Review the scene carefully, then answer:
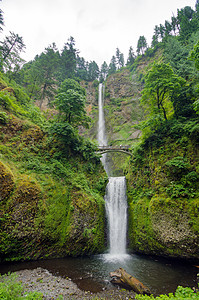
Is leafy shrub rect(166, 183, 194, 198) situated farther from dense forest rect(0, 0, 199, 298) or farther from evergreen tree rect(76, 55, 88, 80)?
evergreen tree rect(76, 55, 88, 80)

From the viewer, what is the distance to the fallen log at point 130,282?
21.5 feet

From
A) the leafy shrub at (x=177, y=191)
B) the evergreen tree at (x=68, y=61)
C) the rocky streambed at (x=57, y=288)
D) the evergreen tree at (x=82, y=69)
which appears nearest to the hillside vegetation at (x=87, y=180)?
the leafy shrub at (x=177, y=191)

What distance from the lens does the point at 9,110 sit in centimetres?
1295

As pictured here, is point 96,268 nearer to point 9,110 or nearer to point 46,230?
point 46,230

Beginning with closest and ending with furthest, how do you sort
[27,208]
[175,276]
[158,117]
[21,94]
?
[175,276] < [27,208] < [158,117] < [21,94]

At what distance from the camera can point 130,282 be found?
6.93 metres

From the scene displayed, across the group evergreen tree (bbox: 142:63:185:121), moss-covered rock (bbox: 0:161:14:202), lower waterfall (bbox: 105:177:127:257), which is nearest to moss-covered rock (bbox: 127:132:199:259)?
lower waterfall (bbox: 105:177:127:257)

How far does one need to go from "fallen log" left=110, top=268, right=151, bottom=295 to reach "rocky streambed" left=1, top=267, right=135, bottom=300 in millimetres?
290

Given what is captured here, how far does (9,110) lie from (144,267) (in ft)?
54.5

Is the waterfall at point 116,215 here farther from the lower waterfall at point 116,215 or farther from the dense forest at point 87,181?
the dense forest at point 87,181

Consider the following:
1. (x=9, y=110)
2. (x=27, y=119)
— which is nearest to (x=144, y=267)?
(x=27, y=119)

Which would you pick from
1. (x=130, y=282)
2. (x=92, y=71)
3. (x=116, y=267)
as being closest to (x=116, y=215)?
(x=116, y=267)

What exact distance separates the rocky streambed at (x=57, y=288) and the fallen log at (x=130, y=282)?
0.95ft

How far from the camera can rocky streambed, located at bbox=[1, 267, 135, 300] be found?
6.04 meters
